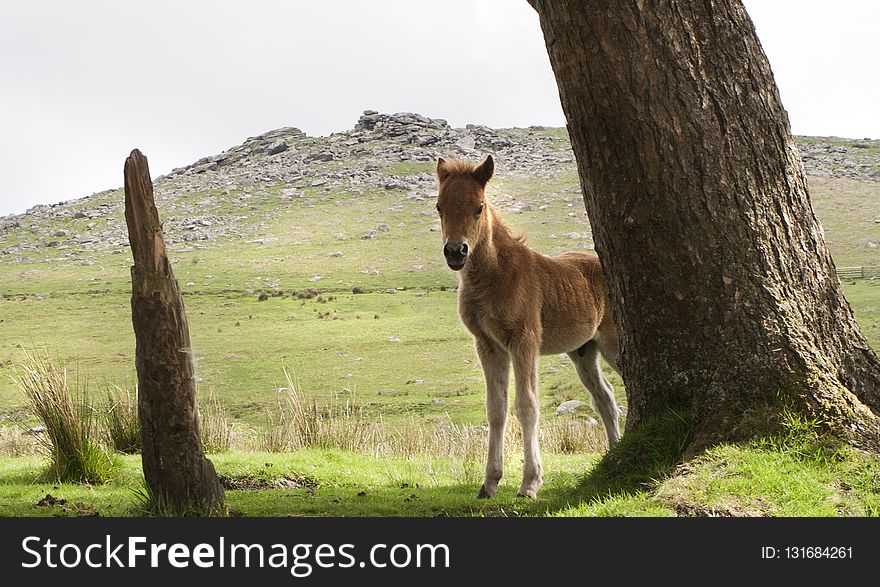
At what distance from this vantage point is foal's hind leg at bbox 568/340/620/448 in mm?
9328

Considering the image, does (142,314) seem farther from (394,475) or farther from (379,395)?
(379,395)

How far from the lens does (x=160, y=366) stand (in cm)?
590

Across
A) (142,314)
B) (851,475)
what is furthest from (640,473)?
(142,314)

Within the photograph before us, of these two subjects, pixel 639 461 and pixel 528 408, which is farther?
pixel 528 408

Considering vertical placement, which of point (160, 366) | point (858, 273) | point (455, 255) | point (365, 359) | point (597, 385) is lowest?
point (365, 359)

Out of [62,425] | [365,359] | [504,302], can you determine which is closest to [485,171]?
[504,302]

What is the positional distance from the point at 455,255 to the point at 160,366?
262cm

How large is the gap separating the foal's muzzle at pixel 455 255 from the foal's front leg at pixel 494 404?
3.39 feet

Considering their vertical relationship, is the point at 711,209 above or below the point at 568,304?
above

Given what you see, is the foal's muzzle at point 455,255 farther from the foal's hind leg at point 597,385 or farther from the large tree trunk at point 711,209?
the foal's hind leg at point 597,385

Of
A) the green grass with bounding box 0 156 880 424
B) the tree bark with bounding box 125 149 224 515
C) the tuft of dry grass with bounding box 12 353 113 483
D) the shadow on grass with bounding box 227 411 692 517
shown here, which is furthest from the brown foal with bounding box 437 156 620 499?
the green grass with bounding box 0 156 880 424

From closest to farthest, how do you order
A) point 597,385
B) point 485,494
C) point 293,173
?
point 485,494
point 597,385
point 293,173

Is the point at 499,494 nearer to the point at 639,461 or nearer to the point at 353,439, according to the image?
the point at 639,461

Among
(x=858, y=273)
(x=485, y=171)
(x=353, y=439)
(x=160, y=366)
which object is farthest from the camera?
(x=858, y=273)
